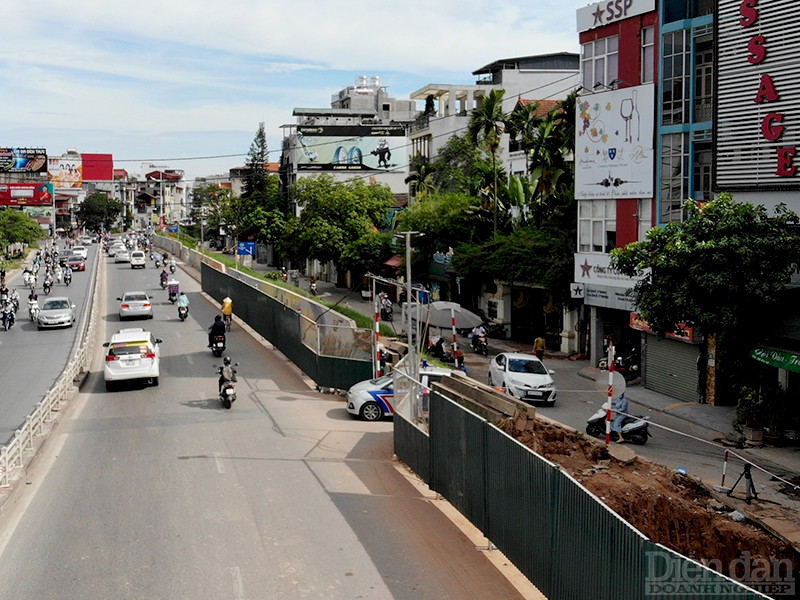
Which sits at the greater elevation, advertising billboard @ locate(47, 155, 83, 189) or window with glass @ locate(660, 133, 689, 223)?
advertising billboard @ locate(47, 155, 83, 189)

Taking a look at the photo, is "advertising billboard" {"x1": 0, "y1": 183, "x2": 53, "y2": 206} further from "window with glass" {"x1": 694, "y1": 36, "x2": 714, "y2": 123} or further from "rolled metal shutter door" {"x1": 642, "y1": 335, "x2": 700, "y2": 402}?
"window with glass" {"x1": 694, "y1": 36, "x2": 714, "y2": 123}

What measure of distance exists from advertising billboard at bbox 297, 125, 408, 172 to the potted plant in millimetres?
79907

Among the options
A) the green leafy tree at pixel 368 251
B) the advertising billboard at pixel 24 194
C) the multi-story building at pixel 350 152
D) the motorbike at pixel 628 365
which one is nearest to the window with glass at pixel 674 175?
the motorbike at pixel 628 365

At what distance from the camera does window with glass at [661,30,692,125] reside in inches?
1086

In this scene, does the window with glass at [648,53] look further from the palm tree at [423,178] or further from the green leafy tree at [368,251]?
the green leafy tree at [368,251]

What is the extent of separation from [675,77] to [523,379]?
1052 centimetres

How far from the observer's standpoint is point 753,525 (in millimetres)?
11258

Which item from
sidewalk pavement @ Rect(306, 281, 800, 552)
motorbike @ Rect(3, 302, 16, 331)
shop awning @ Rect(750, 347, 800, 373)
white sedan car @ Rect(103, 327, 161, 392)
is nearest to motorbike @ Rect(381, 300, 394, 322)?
sidewalk pavement @ Rect(306, 281, 800, 552)

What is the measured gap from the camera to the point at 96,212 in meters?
175

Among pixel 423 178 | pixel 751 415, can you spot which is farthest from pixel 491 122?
pixel 751 415

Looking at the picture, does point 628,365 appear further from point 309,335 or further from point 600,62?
point 309,335

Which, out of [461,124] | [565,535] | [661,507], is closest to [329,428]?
[661,507]

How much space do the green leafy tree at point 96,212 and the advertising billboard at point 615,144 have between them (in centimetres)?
15702

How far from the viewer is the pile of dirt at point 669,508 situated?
1071 cm
